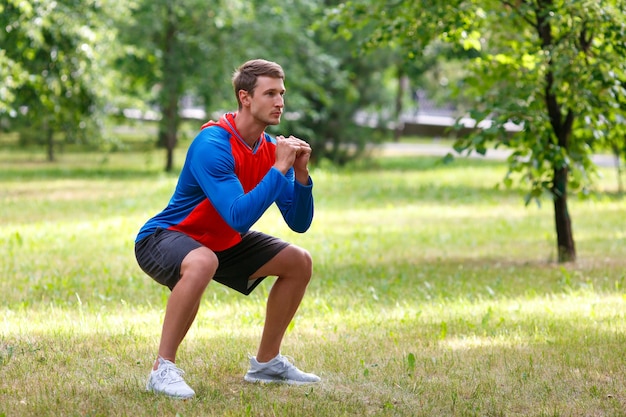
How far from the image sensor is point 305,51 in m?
24.1

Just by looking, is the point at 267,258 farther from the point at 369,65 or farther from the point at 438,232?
the point at 369,65

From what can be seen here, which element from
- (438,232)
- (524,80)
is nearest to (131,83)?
(438,232)

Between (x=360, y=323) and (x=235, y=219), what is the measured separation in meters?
2.76

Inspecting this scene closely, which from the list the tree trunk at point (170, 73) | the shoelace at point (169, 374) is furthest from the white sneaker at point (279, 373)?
the tree trunk at point (170, 73)

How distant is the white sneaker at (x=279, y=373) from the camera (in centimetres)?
534

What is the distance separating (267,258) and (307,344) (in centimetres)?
138

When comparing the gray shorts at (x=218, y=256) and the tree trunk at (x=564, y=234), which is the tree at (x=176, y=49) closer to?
the tree trunk at (x=564, y=234)

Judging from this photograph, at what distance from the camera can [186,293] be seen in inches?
191

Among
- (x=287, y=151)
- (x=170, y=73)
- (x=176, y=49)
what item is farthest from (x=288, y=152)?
(x=176, y=49)

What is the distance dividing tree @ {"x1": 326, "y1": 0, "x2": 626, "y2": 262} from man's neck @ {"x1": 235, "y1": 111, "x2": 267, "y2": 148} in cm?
409

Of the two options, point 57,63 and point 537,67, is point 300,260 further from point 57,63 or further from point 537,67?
point 57,63

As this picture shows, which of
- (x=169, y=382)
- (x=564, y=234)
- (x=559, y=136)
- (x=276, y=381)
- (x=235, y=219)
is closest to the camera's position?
(x=235, y=219)

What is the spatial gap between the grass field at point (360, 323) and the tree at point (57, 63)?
10.9ft

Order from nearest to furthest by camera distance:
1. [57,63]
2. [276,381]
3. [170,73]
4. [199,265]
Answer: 1. [199,265]
2. [276,381]
3. [57,63]
4. [170,73]
